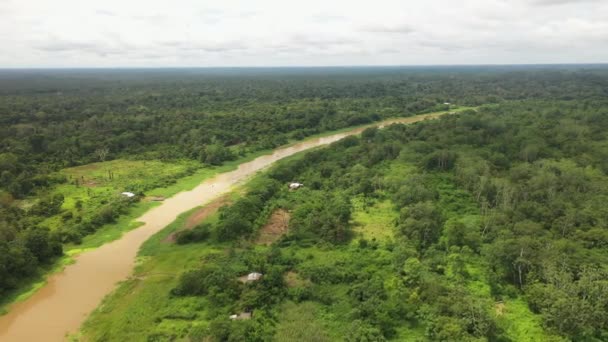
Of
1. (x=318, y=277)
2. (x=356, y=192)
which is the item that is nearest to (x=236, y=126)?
(x=356, y=192)

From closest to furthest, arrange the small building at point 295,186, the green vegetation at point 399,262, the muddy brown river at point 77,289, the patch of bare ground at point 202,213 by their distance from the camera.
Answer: the green vegetation at point 399,262, the muddy brown river at point 77,289, the patch of bare ground at point 202,213, the small building at point 295,186

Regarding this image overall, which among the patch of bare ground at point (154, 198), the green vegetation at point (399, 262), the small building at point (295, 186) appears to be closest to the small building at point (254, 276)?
the green vegetation at point (399, 262)

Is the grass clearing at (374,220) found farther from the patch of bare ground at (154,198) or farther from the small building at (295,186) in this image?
the patch of bare ground at (154,198)

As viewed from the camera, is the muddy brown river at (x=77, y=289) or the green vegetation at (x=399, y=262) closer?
the green vegetation at (x=399, y=262)

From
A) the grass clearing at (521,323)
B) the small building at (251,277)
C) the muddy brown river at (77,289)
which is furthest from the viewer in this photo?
the small building at (251,277)

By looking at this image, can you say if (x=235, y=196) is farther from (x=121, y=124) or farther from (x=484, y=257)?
(x=121, y=124)

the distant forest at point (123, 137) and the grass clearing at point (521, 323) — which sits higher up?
the distant forest at point (123, 137)

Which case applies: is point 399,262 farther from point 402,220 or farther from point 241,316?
point 241,316

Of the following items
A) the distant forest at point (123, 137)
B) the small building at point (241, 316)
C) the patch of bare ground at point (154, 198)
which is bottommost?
the small building at point (241, 316)
